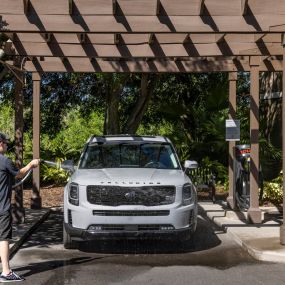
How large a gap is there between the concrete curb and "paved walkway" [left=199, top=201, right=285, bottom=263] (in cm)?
360

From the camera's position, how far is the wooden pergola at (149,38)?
28.0 feet

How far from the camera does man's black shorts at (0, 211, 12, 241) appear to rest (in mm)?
6766

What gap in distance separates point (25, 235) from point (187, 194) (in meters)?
3.12

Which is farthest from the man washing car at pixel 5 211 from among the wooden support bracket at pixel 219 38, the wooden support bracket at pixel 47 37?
the wooden support bracket at pixel 219 38

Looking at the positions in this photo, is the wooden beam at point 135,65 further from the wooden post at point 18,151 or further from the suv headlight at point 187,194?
the suv headlight at point 187,194

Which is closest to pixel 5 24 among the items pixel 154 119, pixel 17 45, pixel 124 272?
pixel 17 45

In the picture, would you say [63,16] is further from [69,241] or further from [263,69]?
[263,69]

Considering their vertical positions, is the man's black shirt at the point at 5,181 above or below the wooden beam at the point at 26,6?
below

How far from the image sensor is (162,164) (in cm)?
1000

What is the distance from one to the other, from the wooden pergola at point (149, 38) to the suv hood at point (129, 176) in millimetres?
1886

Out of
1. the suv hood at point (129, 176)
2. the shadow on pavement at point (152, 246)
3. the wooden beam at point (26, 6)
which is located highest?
the wooden beam at point (26, 6)

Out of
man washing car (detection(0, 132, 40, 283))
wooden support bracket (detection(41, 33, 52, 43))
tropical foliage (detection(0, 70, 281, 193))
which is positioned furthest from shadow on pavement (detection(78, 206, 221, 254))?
tropical foliage (detection(0, 70, 281, 193))

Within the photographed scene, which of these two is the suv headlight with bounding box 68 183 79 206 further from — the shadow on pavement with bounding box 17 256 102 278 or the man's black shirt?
the man's black shirt

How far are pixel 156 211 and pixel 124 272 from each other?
137 centimetres
